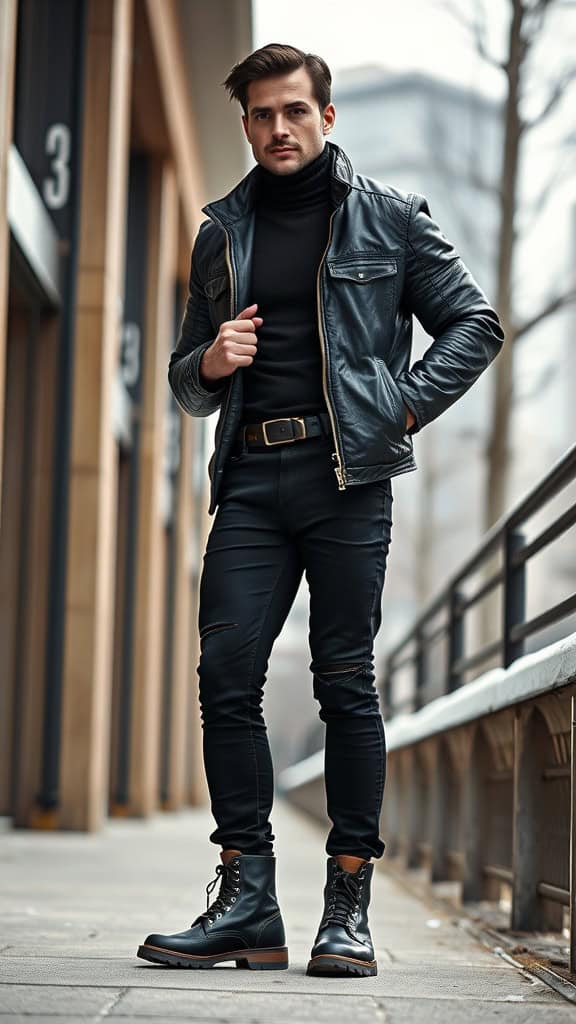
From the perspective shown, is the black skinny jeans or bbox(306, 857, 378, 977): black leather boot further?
the black skinny jeans

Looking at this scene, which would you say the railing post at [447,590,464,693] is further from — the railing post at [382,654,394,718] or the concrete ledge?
the railing post at [382,654,394,718]

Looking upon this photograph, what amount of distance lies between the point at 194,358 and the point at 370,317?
0.42 m

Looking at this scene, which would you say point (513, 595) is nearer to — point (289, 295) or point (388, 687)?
point (289, 295)

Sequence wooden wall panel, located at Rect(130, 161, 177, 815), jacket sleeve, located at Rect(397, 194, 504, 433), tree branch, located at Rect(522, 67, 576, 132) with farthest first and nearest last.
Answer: wooden wall panel, located at Rect(130, 161, 177, 815), tree branch, located at Rect(522, 67, 576, 132), jacket sleeve, located at Rect(397, 194, 504, 433)

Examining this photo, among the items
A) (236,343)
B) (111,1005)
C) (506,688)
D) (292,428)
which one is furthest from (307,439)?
(506,688)

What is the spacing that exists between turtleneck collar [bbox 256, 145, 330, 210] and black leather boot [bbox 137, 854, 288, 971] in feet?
4.68

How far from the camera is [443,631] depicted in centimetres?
759

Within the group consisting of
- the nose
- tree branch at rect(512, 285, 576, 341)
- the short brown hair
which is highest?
tree branch at rect(512, 285, 576, 341)

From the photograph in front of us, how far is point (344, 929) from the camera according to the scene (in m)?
3.05

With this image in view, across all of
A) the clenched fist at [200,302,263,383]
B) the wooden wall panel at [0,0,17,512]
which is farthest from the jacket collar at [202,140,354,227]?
the wooden wall panel at [0,0,17,512]

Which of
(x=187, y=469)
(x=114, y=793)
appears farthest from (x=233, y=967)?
(x=187, y=469)

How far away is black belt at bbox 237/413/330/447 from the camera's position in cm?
315

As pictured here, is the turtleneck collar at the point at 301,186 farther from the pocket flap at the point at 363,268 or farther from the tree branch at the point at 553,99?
the tree branch at the point at 553,99

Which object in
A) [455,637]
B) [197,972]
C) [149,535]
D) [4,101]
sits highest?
[4,101]
